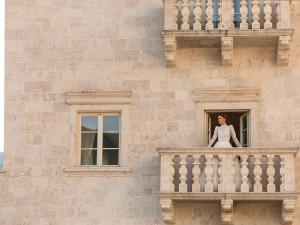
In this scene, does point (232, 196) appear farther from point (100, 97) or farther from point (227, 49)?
point (100, 97)

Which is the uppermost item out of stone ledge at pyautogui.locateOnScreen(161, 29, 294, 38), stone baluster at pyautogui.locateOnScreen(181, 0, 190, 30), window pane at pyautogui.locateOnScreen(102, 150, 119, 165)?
stone baluster at pyautogui.locateOnScreen(181, 0, 190, 30)

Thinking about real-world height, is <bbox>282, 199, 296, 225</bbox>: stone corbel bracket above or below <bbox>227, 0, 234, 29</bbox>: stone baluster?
below

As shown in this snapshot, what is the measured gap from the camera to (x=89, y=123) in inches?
902

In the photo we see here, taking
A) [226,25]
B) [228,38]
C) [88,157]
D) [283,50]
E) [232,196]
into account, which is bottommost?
[232,196]

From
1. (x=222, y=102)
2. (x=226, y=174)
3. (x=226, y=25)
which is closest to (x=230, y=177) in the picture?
(x=226, y=174)

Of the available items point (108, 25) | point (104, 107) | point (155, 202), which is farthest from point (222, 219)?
point (108, 25)

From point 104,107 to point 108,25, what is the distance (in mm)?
1838

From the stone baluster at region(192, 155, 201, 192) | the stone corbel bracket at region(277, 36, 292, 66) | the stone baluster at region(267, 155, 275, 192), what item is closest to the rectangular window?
the stone baluster at region(192, 155, 201, 192)

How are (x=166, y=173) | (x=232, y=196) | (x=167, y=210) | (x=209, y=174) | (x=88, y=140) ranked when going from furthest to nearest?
(x=88, y=140), (x=167, y=210), (x=166, y=173), (x=209, y=174), (x=232, y=196)

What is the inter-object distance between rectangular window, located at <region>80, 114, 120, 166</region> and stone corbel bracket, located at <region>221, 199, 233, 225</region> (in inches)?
104

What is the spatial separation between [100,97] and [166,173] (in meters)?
2.39

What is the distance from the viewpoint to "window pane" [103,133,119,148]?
74.8 ft

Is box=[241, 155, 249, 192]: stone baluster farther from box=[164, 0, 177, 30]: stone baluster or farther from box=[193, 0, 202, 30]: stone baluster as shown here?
box=[164, 0, 177, 30]: stone baluster

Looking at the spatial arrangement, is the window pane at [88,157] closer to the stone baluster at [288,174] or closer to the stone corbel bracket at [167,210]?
the stone corbel bracket at [167,210]
